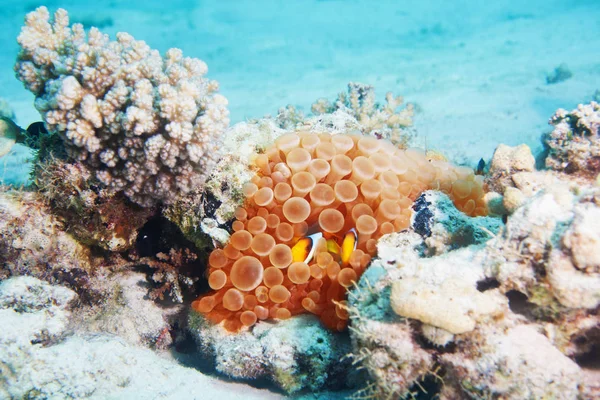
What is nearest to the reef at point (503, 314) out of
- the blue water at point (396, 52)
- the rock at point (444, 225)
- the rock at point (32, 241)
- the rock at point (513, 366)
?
the rock at point (513, 366)

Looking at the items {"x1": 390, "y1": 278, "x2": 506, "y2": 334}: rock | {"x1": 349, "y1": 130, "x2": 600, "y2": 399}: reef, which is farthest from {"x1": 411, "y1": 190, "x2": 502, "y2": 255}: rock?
{"x1": 390, "y1": 278, "x2": 506, "y2": 334}: rock

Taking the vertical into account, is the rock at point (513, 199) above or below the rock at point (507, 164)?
below

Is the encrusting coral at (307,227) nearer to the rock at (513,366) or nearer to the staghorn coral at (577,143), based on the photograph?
the rock at (513,366)

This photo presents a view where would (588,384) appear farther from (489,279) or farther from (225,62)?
(225,62)

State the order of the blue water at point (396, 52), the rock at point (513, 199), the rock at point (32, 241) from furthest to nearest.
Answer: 1. the blue water at point (396, 52)
2. the rock at point (32, 241)
3. the rock at point (513, 199)

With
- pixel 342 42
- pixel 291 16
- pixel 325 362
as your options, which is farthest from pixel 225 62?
pixel 325 362

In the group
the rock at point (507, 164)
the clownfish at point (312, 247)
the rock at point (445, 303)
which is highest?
the rock at point (507, 164)

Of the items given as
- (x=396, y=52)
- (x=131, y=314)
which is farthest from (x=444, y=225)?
(x=396, y=52)

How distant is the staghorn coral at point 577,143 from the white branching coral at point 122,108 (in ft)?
11.9

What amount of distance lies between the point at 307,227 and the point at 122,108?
1.67 m

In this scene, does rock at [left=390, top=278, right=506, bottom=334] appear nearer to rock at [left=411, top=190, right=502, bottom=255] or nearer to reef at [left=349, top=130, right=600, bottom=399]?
reef at [left=349, top=130, right=600, bottom=399]

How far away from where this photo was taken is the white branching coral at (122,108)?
96.6 inches

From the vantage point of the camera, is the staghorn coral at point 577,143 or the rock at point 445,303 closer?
the rock at point 445,303

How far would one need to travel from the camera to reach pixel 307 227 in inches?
114
